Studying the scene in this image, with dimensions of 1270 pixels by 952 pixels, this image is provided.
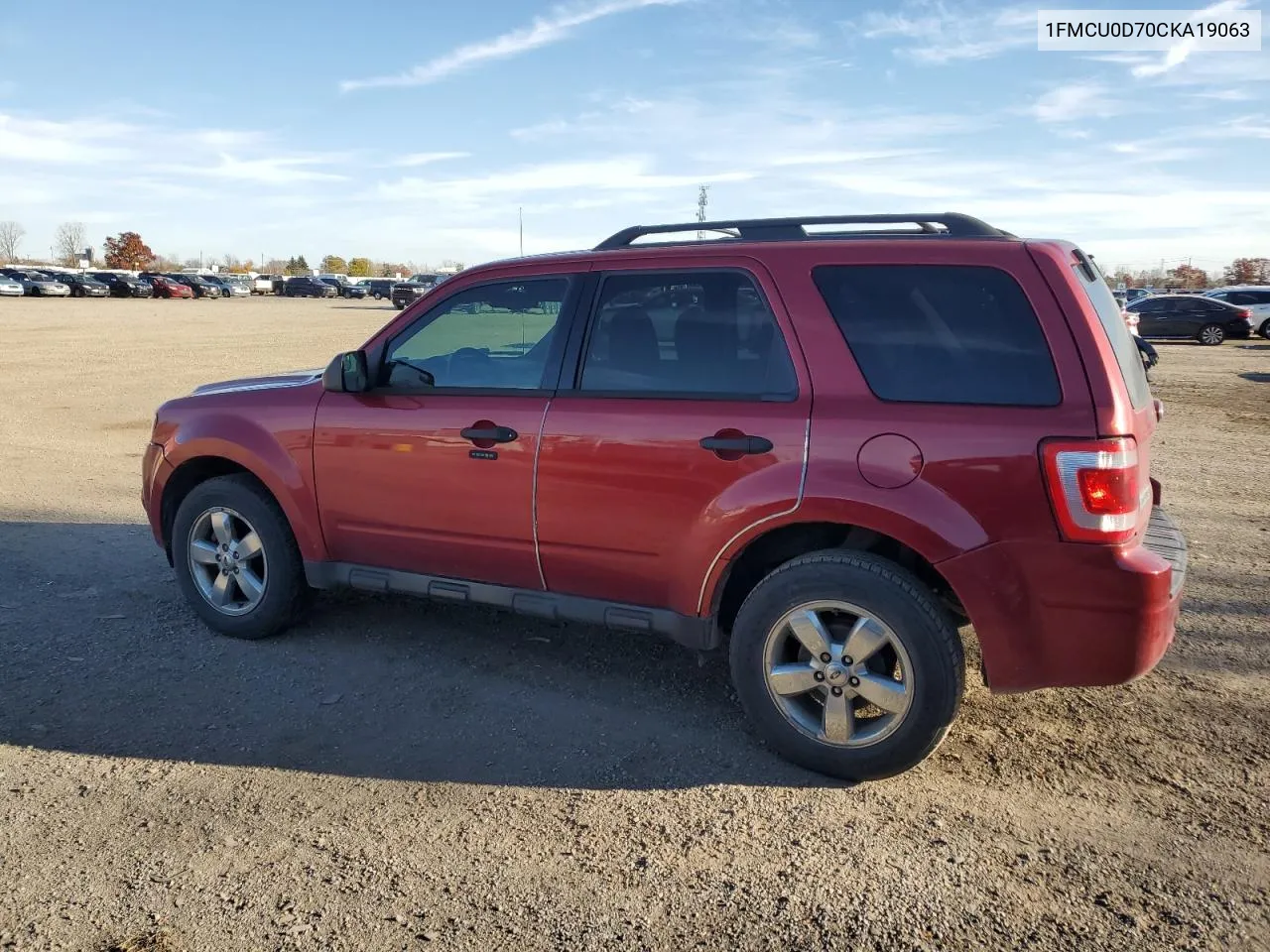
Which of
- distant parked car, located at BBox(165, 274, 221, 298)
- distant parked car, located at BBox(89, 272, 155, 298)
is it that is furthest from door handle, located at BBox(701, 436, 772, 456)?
distant parked car, located at BBox(165, 274, 221, 298)

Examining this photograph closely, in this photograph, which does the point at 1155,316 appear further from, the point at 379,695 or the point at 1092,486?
the point at 379,695

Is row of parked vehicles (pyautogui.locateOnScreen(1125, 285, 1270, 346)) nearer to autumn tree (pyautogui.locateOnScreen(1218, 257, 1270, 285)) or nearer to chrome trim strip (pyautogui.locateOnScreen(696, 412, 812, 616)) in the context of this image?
chrome trim strip (pyautogui.locateOnScreen(696, 412, 812, 616))

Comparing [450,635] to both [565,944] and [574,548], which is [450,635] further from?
[565,944]

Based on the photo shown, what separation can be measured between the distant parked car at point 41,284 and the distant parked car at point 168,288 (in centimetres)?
548

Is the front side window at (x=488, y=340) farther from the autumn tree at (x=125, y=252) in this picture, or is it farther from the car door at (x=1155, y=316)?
the autumn tree at (x=125, y=252)

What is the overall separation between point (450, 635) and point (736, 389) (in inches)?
84.5

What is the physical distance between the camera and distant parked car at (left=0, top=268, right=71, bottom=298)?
58969mm

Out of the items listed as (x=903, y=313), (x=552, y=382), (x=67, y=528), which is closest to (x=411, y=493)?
(x=552, y=382)

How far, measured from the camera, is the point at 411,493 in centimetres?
459

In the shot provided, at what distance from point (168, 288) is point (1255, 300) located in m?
61.0

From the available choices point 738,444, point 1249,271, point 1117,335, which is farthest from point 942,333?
point 1249,271

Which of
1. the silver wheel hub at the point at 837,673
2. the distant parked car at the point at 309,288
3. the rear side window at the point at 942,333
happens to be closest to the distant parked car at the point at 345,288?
the distant parked car at the point at 309,288

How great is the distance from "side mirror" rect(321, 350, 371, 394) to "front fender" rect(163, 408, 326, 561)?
247 mm

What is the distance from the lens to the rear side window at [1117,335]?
11.6ft
